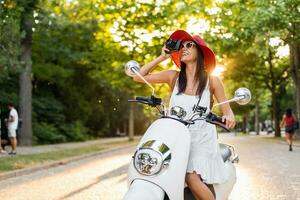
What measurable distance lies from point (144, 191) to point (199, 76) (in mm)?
1143

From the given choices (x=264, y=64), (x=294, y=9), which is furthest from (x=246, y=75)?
(x=294, y=9)

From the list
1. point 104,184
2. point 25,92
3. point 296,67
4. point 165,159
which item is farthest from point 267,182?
point 296,67

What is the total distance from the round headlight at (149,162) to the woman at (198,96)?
0.41 meters

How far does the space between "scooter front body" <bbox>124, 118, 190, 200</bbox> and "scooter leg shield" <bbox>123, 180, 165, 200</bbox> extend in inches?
0.8

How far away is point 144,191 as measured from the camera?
362cm

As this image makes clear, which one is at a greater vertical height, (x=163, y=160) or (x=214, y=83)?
(x=214, y=83)

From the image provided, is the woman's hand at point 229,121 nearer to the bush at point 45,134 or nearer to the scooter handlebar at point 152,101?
the scooter handlebar at point 152,101

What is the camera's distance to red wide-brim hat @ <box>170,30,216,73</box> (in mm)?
4341

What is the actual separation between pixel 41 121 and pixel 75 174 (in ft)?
66.3

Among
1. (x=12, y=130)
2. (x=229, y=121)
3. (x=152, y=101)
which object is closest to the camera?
(x=229, y=121)

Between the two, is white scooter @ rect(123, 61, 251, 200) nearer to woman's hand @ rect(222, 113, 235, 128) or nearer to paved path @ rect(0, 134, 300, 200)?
woman's hand @ rect(222, 113, 235, 128)

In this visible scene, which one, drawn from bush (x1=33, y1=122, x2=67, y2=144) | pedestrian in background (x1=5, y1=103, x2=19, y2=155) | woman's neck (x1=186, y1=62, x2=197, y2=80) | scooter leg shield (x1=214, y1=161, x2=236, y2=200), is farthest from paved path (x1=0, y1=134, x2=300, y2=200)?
bush (x1=33, y1=122, x2=67, y2=144)

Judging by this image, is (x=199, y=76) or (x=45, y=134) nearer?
(x=199, y=76)

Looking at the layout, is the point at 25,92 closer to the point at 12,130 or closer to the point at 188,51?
the point at 12,130
